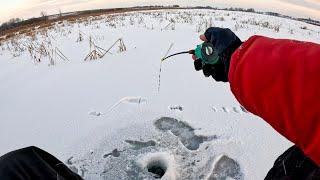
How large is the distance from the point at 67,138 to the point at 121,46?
288 centimetres

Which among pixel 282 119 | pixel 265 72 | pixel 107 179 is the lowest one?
pixel 107 179

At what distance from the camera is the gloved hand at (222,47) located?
1.38 meters

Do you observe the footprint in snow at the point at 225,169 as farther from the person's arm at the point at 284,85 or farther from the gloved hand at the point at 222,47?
the person's arm at the point at 284,85

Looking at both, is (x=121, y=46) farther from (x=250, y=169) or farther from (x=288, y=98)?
(x=288, y=98)

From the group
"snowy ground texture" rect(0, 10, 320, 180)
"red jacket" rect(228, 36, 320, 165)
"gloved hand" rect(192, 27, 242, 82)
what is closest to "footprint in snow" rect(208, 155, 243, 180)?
"snowy ground texture" rect(0, 10, 320, 180)

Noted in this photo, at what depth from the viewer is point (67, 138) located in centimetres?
278

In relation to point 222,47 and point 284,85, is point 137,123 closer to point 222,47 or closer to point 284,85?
point 222,47

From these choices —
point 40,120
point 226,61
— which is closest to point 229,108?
point 40,120

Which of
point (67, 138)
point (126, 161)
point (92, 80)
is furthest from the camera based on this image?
point (92, 80)

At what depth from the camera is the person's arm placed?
39.4 inches

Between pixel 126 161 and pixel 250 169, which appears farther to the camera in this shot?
pixel 126 161

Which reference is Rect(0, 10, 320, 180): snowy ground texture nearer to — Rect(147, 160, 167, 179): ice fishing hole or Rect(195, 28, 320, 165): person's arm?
Rect(147, 160, 167, 179): ice fishing hole

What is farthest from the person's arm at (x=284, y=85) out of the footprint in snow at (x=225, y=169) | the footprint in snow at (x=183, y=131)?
the footprint in snow at (x=183, y=131)

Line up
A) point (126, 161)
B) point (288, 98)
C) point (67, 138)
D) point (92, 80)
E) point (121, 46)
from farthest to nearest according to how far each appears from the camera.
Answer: point (121, 46) → point (92, 80) → point (67, 138) → point (126, 161) → point (288, 98)
